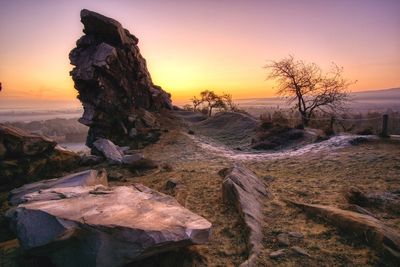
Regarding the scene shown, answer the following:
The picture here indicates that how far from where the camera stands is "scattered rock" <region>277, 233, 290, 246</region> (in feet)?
14.9

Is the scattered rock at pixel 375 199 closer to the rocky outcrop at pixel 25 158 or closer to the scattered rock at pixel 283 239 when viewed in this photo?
the scattered rock at pixel 283 239

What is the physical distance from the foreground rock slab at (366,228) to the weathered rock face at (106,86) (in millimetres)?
11276

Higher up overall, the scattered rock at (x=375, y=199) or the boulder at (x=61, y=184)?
the boulder at (x=61, y=184)

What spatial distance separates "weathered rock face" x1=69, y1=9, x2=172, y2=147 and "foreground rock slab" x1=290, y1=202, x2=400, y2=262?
1128 centimetres

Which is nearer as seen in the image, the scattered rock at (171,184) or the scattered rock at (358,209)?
the scattered rock at (358,209)

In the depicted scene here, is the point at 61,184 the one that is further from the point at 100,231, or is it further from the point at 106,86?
the point at 106,86

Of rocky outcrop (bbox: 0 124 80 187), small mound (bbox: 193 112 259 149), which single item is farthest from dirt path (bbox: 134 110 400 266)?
small mound (bbox: 193 112 259 149)

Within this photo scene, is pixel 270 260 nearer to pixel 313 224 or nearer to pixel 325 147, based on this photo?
pixel 313 224

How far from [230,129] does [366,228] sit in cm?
1527

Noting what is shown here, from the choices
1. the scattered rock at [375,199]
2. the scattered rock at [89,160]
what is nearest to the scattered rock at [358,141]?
the scattered rock at [375,199]

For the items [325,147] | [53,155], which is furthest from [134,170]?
[325,147]

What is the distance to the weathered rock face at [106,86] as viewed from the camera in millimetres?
16219

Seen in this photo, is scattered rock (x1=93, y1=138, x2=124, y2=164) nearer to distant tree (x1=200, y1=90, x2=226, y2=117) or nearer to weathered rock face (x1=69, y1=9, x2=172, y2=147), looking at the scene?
weathered rock face (x1=69, y1=9, x2=172, y2=147)

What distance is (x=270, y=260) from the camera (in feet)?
13.6
